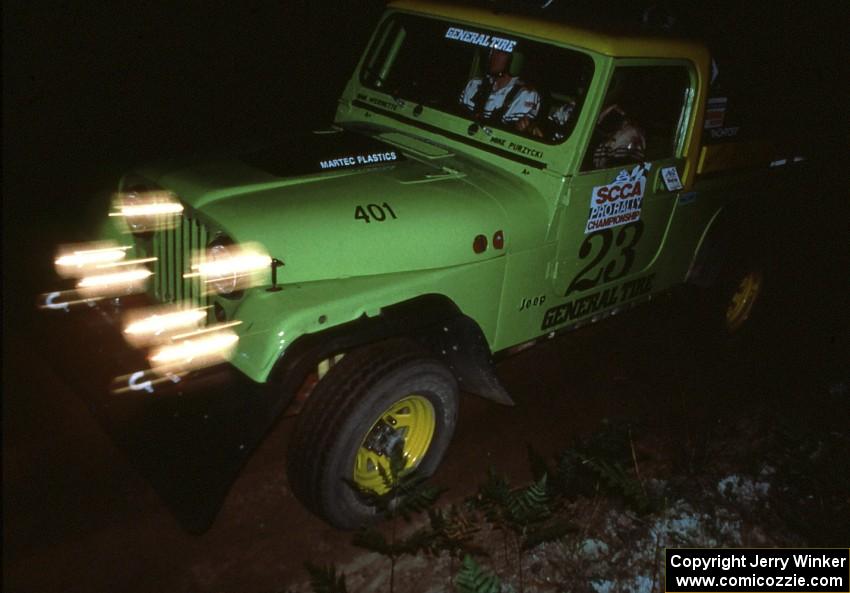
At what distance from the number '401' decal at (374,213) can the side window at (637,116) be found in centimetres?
118

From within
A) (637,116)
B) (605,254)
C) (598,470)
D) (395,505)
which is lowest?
(395,505)

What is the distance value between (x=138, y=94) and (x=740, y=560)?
33.2 feet

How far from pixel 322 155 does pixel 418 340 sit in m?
1.10

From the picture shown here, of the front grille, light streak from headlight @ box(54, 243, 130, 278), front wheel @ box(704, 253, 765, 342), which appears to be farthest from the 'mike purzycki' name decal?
front wheel @ box(704, 253, 765, 342)

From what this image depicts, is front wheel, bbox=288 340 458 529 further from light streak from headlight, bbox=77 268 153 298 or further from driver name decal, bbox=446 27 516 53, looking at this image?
driver name decal, bbox=446 27 516 53

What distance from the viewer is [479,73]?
159 inches

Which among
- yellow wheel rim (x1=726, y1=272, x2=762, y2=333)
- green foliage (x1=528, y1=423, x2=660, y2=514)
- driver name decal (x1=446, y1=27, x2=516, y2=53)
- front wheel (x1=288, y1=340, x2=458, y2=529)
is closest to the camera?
front wheel (x1=288, y1=340, x2=458, y2=529)

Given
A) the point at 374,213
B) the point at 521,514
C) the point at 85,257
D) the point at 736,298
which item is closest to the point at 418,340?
the point at 374,213

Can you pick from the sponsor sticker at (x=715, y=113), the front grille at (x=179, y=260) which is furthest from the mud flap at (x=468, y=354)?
the sponsor sticker at (x=715, y=113)

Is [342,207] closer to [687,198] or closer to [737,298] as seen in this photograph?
[687,198]

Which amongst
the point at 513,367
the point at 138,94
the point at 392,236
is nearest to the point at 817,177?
the point at 513,367

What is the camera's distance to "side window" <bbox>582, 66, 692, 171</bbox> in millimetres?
3611

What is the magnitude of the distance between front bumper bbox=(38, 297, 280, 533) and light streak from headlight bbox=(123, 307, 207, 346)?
0.16m

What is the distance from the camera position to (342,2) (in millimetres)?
12148
